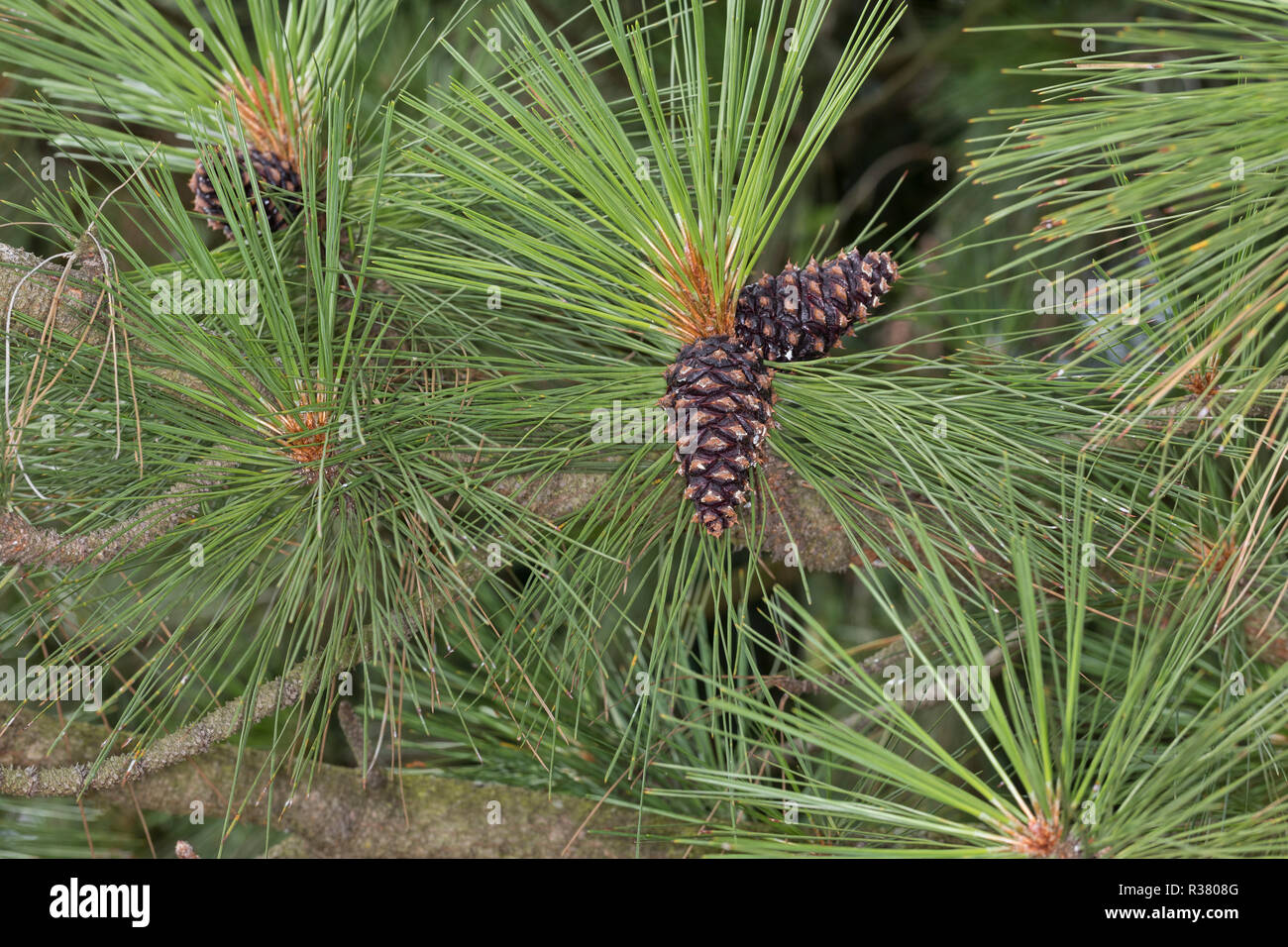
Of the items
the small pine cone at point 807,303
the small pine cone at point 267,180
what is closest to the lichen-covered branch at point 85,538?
the small pine cone at point 267,180

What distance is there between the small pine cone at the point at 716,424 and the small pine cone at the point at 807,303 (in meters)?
0.03

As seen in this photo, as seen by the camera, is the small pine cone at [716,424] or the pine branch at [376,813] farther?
the pine branch at [376,813]

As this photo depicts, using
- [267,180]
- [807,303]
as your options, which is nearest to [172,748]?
[267,180]

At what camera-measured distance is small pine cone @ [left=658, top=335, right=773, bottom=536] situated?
627mm

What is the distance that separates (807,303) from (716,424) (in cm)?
12

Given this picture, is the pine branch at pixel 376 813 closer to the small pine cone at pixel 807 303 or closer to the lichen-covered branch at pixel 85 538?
the lichen-covered branch at pixel 85 538

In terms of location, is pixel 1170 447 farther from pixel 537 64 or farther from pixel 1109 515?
pixel 537 64

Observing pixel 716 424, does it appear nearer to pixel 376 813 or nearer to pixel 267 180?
pixel 267 180

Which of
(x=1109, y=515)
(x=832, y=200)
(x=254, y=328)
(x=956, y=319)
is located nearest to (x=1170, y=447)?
(x=1109, y=515)

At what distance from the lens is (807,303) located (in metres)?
0.68

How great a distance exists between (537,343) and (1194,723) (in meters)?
0.48

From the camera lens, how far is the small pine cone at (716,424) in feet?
2.06

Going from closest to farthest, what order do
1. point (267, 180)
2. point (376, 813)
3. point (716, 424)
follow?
point (716, 424), point (267, 180), point (376, 813)

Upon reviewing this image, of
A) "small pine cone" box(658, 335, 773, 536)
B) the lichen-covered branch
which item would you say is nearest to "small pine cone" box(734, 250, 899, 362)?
"small pine cone" box(658, 335, 773, 536)
